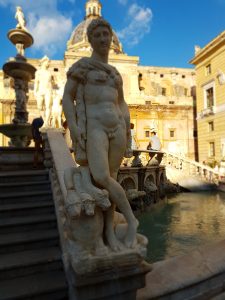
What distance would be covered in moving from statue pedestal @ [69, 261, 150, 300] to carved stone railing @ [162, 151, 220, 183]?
13.8 m

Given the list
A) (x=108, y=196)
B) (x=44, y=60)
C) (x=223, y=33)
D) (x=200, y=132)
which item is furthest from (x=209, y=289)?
(x=200, y=132)

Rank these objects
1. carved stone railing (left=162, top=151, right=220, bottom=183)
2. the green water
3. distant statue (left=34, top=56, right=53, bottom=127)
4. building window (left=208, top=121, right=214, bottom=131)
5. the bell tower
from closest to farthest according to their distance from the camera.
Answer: the green water → distant statue (left=34, top=56, right=53, bottom=127) → carved stone railing (left=162, top=151, right=220, bottom=183) → building window (left=208, top=121, right=214, bottom=131) → the bell tower

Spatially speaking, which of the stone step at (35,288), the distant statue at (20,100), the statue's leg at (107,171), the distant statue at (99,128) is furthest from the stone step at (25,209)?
the distant statue at (20,100)

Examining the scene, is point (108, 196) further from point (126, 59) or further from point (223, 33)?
point (126, 59)

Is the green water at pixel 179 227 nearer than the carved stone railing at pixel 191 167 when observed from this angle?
Yes

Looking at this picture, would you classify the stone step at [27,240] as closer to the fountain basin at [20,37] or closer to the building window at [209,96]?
the fountain basin at [20,37]

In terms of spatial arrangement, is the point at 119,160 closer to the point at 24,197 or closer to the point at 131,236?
the point at 131,236

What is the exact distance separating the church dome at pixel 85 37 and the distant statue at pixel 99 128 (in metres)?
38.1

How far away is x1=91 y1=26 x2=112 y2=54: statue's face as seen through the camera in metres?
2.72

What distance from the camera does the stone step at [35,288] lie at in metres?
2.69

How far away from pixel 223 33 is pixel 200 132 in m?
9.55

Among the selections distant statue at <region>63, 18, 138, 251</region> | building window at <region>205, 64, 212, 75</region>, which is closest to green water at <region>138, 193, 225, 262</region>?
distant statue at <region>63, 18, 138, 251</region>

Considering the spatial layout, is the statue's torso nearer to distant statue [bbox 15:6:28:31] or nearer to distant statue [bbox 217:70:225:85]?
distant statue [bbox 15:6:28:31]

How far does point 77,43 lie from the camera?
4250cm
